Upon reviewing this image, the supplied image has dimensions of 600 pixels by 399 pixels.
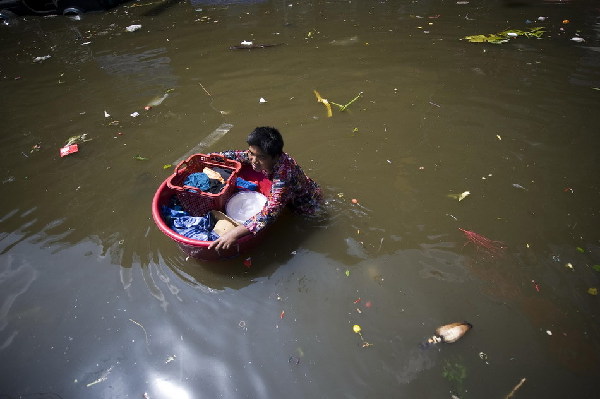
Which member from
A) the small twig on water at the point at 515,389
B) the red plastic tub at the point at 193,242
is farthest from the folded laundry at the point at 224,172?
the small twig on water at the point at 515,389

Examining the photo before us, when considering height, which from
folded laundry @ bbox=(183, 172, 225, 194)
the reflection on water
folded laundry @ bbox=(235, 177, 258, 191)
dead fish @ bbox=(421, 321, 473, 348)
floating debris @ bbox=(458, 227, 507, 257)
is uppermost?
folded laundry @ bbox=(183, 172, 225, 194)

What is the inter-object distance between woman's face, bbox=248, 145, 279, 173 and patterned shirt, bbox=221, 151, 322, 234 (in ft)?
0.17

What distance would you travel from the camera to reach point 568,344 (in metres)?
2.18

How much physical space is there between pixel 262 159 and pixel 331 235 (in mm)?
984

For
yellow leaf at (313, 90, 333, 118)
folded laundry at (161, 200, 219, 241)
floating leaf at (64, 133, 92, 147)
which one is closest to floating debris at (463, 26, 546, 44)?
yellow leaf at (313, 90, 333, 118)

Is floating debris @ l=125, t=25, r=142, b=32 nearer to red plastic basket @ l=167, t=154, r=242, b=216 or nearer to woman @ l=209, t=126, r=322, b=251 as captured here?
red plastic basket @ l=167, t=154, r=242, b=216

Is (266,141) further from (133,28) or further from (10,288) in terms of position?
(133,28)

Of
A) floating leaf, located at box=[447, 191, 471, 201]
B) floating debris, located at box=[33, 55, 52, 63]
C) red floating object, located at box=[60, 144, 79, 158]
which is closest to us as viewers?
floating leaf, located at box=[447, 191, 471, 201]

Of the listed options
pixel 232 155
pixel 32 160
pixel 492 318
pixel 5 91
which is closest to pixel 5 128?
pixel 32 160

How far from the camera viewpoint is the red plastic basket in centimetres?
270

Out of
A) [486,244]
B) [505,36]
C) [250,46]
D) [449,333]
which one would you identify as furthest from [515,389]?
[250,46]

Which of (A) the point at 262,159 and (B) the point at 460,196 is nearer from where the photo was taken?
(A) the point at 262,159

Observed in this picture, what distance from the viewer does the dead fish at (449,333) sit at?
2244 mm

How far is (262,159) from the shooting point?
2.43 meters
